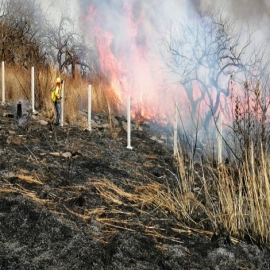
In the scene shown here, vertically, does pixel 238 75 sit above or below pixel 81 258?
above

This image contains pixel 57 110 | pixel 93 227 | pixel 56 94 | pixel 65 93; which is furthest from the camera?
pixel 65 93

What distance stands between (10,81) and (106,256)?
12.3 meters

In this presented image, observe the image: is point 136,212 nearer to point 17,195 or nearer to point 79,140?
point 17,195

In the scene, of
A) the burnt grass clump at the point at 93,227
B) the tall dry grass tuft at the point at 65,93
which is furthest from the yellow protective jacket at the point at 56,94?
the burnt grass clump at the point at 93,227

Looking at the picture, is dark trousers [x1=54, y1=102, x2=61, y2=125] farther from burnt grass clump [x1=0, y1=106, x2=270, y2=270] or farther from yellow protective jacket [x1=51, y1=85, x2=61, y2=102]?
burnt grass clump [x1=0, y1=106, x2=270, y2=270]

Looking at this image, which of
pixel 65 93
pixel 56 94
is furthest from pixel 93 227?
pixel 65 93

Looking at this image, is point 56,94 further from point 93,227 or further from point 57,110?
point 93,227

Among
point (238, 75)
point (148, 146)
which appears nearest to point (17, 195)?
point (148, 146)

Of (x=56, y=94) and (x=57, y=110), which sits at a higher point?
(x=56, y=94)

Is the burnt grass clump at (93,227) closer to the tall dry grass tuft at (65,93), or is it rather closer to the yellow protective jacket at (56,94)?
the yellow protective jacket at (56,94)

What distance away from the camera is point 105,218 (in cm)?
377

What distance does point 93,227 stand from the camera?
355 cm

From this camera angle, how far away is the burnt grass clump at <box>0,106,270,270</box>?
9.82ft

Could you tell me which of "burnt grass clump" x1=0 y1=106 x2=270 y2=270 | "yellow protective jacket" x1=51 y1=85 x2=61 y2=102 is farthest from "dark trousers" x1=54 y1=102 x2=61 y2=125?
"burnt grass clump" x1=0 y1=106 x2=270 y2=270
